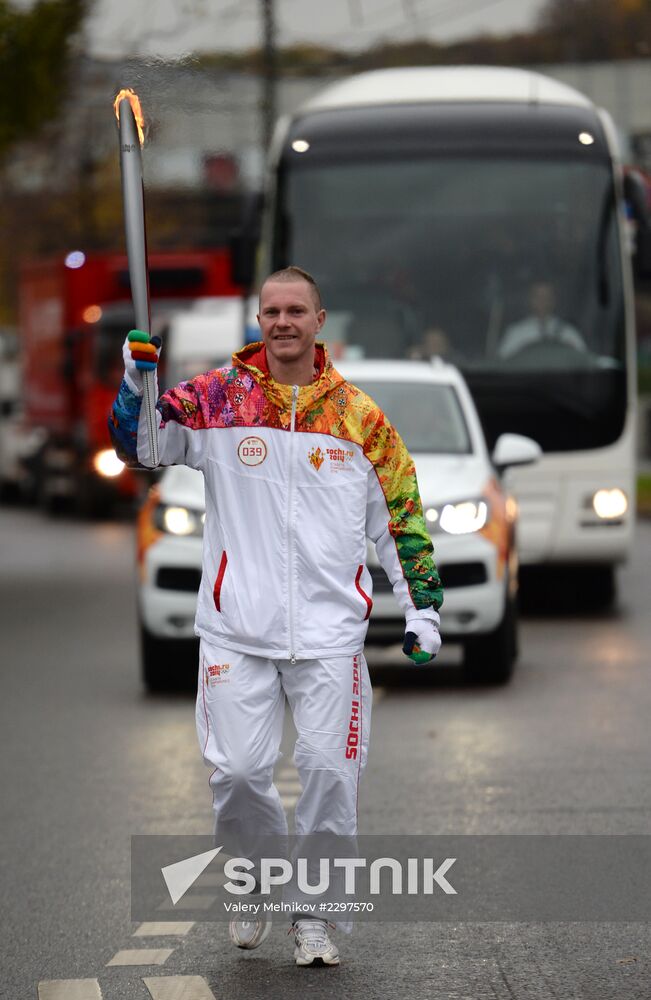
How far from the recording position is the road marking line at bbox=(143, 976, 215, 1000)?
17.9 feet

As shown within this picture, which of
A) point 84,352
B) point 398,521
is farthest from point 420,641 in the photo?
point 84,352

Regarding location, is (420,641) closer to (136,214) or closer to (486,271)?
(136,214)

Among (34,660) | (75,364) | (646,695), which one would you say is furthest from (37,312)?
(646,695)

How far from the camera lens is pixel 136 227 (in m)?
5.50

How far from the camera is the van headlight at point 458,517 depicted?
38.1ft

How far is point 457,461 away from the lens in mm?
12289

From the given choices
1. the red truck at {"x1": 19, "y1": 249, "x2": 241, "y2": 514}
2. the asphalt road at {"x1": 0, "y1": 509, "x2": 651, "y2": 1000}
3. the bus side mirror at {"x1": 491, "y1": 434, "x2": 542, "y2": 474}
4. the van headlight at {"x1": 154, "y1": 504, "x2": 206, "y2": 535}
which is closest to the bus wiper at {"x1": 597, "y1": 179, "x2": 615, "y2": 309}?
the asphalt road at {"x1": 0, "y1": 509, "x2": 651, "y2": 1000}

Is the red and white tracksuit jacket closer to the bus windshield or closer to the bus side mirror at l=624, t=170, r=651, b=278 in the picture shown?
the bus windshield

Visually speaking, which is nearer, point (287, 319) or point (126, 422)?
point (126, 422)

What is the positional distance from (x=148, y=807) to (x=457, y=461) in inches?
180

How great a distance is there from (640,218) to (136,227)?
431 inches

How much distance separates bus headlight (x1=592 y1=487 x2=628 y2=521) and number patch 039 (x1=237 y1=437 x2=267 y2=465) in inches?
375

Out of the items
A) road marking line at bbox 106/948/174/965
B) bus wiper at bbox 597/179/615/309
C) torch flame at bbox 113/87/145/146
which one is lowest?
bus wiper at bbox 597/179/615/309

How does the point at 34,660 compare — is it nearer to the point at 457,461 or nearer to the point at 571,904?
the point at 457,461
